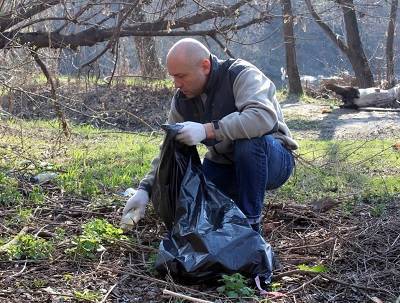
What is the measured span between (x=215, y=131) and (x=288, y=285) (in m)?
0.83

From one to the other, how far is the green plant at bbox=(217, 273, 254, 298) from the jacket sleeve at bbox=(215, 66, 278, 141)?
0.79 meters

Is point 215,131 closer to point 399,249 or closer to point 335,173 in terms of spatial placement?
point 399,249

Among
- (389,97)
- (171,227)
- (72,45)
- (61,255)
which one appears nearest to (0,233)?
(61,255)

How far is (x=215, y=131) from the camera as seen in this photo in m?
3.68

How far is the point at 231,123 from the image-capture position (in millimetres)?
3666

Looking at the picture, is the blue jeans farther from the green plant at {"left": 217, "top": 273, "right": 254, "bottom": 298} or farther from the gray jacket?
the green plant at {"left": 217, "top": 273, "right": 254, "bottom": 298}

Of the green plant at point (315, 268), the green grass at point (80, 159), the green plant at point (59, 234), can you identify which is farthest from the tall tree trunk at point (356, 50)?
the green plant at point (315, 268)

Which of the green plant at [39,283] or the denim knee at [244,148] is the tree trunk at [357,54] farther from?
the green plant at [39,283]

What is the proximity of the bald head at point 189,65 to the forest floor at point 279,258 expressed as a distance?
2.79 feet

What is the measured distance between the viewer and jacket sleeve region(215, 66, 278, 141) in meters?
3.67

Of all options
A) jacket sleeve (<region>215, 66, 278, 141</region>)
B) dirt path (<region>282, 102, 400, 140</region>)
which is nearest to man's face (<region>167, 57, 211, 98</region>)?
jacket sleeve (<region>215, 66, 278, 141</region>)

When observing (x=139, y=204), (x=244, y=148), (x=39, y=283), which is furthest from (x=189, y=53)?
(x=39, y=283)

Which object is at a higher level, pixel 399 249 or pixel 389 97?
pixel 399 249

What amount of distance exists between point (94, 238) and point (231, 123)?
0.89m
